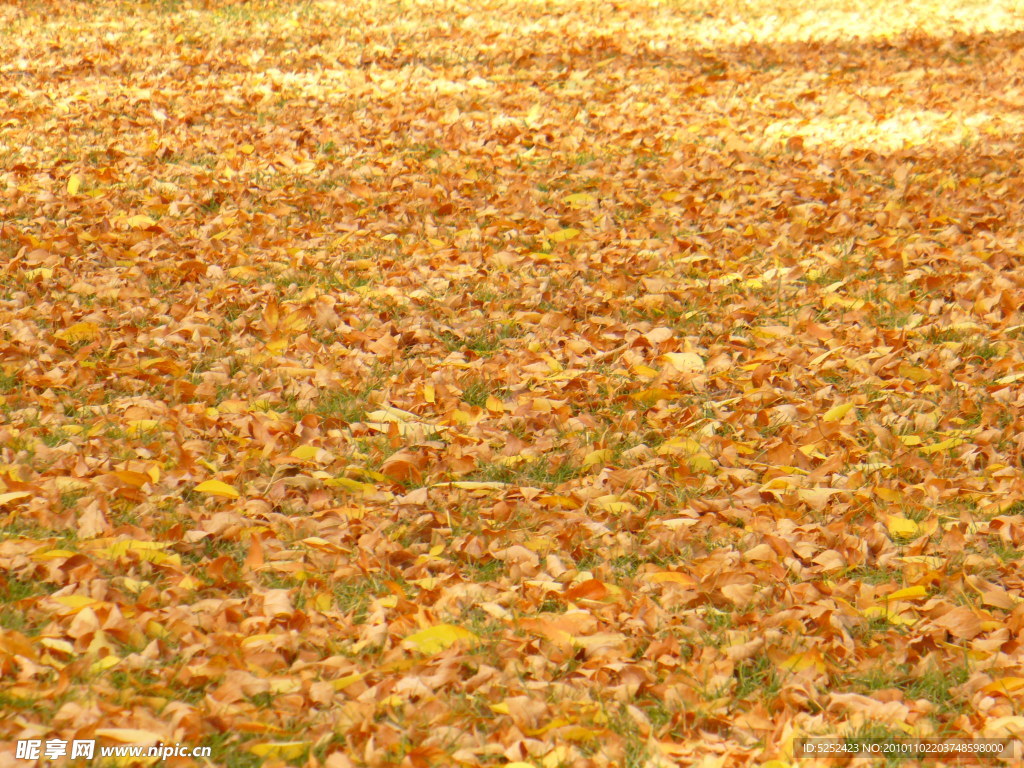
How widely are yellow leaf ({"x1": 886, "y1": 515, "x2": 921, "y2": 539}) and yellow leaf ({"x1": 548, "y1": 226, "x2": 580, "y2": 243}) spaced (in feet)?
9.98

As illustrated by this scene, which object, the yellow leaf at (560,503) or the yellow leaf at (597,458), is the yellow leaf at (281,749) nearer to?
the yellow leaf at (560,503)

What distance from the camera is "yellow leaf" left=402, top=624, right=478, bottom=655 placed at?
9.76ft

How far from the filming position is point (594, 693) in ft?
9.28

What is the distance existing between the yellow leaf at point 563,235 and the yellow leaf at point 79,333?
2.57 meters

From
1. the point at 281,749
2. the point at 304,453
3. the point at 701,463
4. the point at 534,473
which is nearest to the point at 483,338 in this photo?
the point at 534,473

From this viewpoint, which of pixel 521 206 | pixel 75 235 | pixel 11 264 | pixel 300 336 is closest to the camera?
pixel 300 336

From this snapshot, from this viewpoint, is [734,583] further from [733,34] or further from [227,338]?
[733,34]

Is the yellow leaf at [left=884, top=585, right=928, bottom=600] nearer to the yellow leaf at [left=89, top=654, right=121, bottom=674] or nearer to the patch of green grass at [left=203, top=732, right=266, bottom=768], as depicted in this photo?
the patch of green grass at [left=203, top=732, right=266, bottom=768]

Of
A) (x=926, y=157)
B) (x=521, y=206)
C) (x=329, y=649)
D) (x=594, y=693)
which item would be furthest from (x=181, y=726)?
(x=926, y=157)

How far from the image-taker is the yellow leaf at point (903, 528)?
3525 millimetres

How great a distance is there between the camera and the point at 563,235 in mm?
6152

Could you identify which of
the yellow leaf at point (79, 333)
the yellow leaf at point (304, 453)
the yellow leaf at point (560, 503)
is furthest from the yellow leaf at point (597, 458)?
the yellow leaf at point (79, 333)

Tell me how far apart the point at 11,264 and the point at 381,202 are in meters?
2.21

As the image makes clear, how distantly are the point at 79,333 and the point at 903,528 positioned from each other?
12.2 feet
